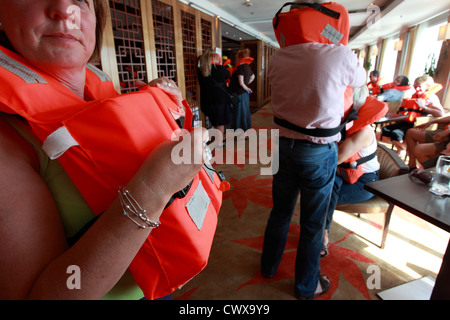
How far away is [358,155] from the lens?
1780 millimetres

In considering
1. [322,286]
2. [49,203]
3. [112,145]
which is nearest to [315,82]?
[112,145]

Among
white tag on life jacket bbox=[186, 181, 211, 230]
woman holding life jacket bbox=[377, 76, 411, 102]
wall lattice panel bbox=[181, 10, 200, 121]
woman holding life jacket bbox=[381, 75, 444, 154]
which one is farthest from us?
woman holding life jacket bbox=[377, 76, 411, 102]

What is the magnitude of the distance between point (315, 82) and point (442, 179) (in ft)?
2.83

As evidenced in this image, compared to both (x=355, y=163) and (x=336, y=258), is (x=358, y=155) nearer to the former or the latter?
(x=355, y=163)

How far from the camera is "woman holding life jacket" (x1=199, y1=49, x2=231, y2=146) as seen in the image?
4.34 m

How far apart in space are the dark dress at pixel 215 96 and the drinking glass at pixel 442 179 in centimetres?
363

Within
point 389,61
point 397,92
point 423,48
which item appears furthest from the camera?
point 389,61

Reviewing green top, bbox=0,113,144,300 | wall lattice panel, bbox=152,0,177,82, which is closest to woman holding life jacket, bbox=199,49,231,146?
wall lattice panel, bbox=152,0,177,82

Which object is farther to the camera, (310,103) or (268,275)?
(268,275)

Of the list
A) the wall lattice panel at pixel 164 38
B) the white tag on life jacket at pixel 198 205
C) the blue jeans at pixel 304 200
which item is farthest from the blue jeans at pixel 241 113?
the white tag on life jacket at pixel 198 205

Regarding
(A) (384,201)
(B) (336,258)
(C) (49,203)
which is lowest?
(B) (336,258)

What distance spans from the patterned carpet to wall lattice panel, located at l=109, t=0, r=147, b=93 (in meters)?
1.92

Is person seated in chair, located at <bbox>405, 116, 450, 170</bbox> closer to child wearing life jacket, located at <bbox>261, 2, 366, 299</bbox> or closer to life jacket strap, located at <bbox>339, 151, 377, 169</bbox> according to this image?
life jacket strap, located at <bbox>339, 151, 377, 169</bbox>
